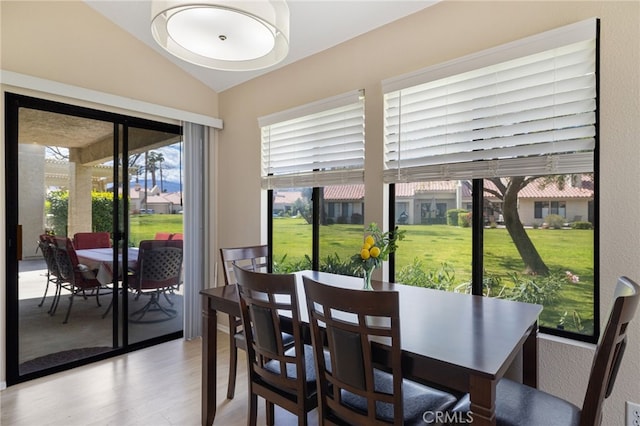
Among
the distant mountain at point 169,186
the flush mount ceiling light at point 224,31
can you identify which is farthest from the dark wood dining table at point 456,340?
the distant mountain at point 169,186

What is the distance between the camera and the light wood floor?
221 cm

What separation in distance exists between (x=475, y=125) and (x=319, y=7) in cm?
140

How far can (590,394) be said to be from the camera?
1192 mm

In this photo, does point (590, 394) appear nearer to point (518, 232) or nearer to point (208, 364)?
point (518, 232)

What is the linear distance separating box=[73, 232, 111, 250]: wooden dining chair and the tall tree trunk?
3.33 meters

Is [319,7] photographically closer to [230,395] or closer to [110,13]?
[110,13]

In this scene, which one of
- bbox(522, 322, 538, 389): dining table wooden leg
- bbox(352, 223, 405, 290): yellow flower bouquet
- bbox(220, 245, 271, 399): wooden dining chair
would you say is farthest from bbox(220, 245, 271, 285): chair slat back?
bbox(522, 322, 538, 389): dining table wooden leg

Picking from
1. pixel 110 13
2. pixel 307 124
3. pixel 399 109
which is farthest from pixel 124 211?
pixel 399 109

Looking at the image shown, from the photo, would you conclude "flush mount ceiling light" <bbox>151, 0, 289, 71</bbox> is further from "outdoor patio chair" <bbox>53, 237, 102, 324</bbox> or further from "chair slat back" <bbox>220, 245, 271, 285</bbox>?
"outdoor patio chair" <bbox>53, 237, 102, 324</bbox>

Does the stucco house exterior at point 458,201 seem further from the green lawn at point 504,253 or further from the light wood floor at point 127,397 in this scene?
the light wood floor at point 127,397

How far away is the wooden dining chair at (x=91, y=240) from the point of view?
303cm

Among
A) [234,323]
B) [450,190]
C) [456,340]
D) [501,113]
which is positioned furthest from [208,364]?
[501,113]

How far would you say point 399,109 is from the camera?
8.22ft

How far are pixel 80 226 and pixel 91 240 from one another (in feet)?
0.51
